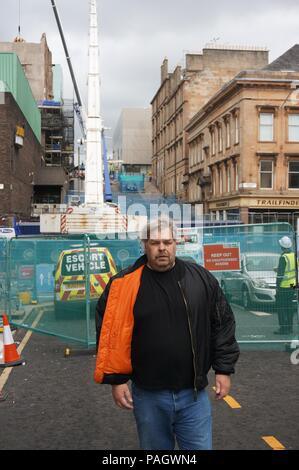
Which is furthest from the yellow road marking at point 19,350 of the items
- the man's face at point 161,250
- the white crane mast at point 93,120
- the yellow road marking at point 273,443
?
the white crane mast at point 93,120

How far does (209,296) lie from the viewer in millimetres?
3500

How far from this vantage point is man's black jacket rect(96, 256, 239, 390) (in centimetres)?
336

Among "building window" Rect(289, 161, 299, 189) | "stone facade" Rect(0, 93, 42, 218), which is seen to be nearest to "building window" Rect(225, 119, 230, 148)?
"building window" Rect(289, 161, 299, 189)

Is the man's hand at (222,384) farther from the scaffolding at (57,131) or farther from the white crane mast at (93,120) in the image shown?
the scaffolding at (57,131)

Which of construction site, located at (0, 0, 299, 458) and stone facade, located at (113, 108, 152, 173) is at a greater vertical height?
stone facade, located at (113, 108, 152, 173)

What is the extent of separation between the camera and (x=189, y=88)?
60969 millimetres

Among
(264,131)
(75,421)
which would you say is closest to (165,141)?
(264,131)

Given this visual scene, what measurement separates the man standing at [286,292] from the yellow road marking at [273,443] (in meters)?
4.18

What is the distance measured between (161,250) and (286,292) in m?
6.27

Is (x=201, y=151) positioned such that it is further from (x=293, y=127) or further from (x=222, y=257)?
(x=222, y=257)

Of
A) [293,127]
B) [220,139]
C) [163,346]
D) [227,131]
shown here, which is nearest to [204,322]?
[163,346]

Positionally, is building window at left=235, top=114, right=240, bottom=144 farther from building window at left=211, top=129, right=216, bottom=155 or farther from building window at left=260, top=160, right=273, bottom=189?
building window at left=211, top=129, right=216, bottom=155

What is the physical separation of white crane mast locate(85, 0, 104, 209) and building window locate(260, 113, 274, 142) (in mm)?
13860

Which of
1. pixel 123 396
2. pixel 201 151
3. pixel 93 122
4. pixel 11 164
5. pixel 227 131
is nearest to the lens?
pixel 123 396
